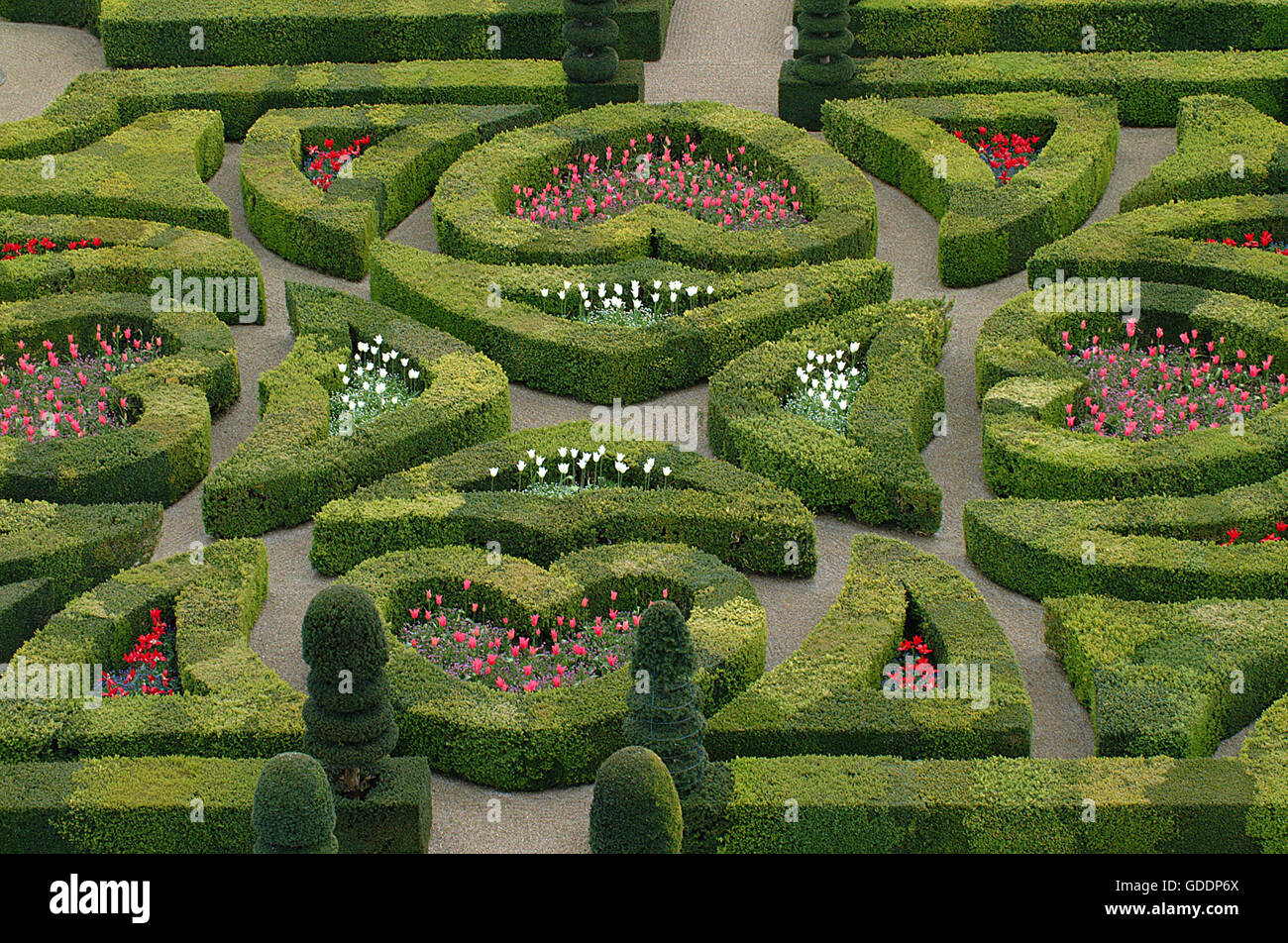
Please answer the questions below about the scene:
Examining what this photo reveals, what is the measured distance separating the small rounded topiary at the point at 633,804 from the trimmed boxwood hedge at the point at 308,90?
18.3 meters

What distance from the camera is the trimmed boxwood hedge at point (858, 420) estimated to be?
2036cm

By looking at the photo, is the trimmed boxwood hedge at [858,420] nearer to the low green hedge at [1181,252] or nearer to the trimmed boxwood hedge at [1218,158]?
the low green hedge at [1181,252]

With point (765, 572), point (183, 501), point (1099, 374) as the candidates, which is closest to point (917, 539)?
point (765, 572)

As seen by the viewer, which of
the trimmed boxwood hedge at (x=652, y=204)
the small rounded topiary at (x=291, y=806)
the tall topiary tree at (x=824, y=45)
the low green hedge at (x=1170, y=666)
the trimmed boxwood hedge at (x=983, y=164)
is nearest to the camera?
the small rounded topiary at (x=291, y=806)

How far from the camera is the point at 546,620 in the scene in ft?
59.7

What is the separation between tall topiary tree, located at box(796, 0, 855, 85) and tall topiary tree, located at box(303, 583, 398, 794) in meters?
17.4

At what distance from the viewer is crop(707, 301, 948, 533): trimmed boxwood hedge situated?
20359 mm

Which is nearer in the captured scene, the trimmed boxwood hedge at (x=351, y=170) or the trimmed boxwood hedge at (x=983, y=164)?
the trimmed boxwood hedge at (x=983, y=164)

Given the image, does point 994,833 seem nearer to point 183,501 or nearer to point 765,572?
point 765,572

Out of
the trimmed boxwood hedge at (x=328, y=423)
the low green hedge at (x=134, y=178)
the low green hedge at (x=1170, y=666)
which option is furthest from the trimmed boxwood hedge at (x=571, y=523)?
the low green hedge at (x=134, y=178)

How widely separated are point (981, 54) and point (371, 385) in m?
14.2

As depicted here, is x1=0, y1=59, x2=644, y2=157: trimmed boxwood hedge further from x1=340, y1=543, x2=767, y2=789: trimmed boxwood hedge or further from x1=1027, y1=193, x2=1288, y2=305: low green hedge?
x1=340, y1=543, x2=767, y2=789: trimmed boxwood hedge

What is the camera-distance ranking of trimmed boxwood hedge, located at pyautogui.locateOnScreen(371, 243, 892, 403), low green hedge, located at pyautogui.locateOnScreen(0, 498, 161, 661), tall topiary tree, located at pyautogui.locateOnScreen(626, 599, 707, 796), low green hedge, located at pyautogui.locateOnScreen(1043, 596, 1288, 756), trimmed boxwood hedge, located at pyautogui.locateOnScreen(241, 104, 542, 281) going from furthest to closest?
trimmed boxwood hedge, located at pyautogui.locateOnScreen(241, 104, 542, 281) < trimmed boxwood hedge, located at pyautogui.locateOnScreen(371, 243, 892, 403) < low green hedge, located at pyautogui.locateOnScreen(0, 498, 161, 661) < low green hedge, located at pyautogui.locateOnScreen(1043, 596, 1288, 756) < tall topiary tree, located at pyautogui.locateOnScreen(626, 599, 707, 796)

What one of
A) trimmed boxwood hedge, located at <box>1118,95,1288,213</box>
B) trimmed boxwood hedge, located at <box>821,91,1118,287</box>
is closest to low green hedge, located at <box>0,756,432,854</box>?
trimmed boxwood hedge, located at <box>821,91,1118,287</box>
